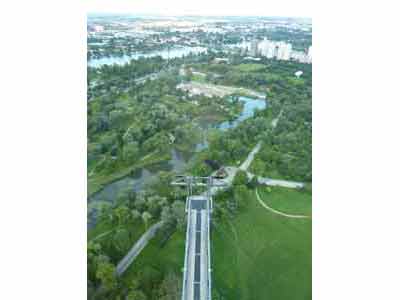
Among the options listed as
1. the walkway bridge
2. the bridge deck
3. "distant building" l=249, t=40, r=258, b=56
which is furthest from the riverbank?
"distant building" l=249, t=40, r=258, b=56

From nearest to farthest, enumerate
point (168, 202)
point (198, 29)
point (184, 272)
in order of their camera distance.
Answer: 1. point (184, 272)
2. point (168, 202)
3. point (198, 29)

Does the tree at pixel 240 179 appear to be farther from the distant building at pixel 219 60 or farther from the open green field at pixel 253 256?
the distant building at pixel 219 60

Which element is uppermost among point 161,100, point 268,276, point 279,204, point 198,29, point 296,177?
point 198,29

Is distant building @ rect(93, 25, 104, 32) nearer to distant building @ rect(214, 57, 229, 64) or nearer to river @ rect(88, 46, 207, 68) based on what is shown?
river @ rect(88, 46, 207, 68)

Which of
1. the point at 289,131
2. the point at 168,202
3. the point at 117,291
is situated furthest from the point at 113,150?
the point at 289,131

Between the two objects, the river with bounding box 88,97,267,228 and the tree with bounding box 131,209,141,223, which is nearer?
the tree with bounding box 131,209,141,223

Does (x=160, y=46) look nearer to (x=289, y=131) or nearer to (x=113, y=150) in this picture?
(x=113, y=150)
